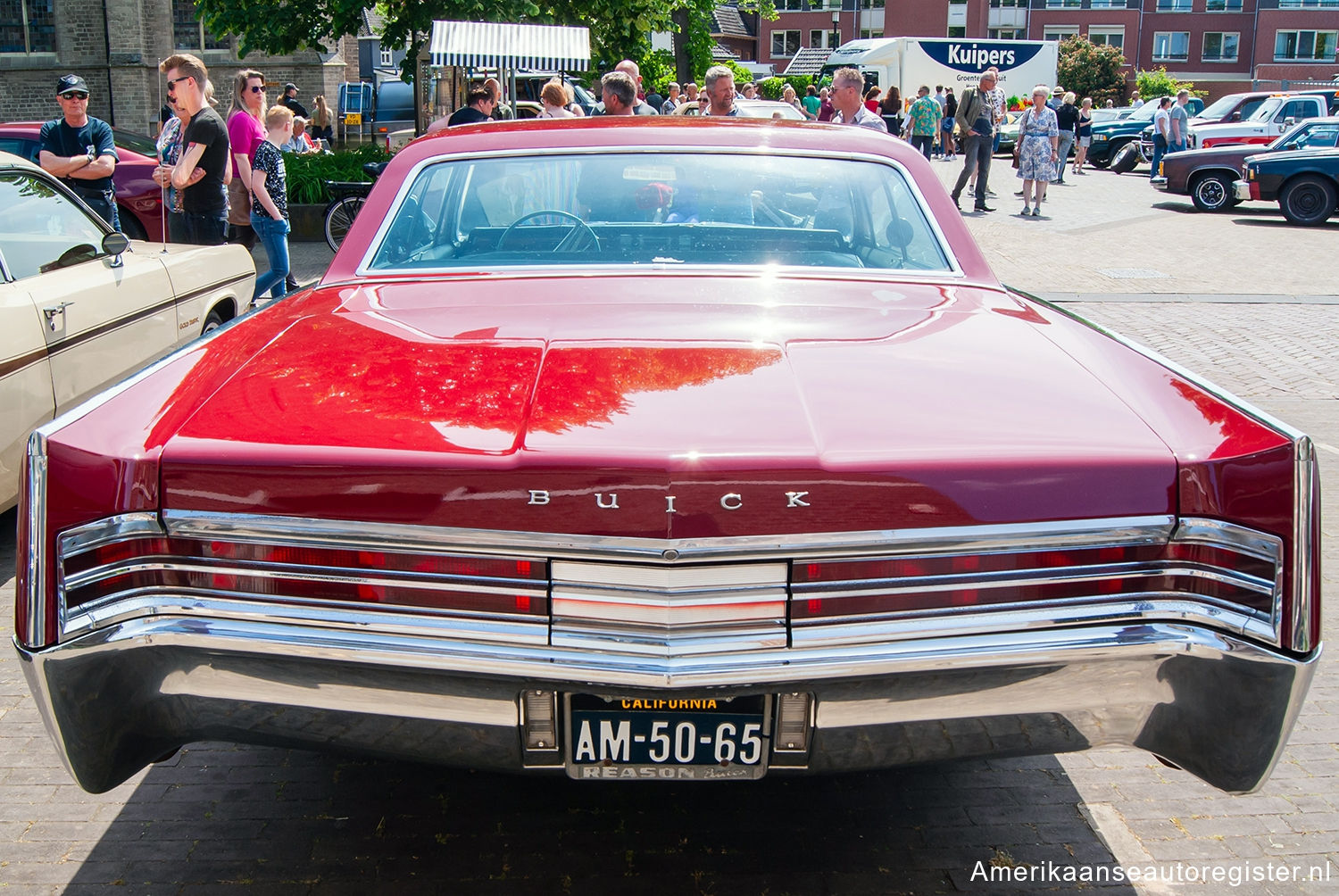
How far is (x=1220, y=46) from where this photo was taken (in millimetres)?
71438

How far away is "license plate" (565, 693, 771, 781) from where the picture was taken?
2209mm

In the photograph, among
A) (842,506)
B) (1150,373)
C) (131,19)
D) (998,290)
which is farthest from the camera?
(131,19)

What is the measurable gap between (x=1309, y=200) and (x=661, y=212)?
16684mm

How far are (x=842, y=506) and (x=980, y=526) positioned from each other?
25 centimetres

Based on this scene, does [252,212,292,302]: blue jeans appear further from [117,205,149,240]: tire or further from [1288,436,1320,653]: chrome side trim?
[1288,436,1320,653]: chrome side trim

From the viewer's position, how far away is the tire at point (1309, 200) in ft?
56.2

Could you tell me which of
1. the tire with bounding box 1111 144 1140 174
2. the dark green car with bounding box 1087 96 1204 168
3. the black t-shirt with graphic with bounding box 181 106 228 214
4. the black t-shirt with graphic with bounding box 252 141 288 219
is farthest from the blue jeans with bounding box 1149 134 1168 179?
the black t-shirt with graphic with bounding box 181 106 228 214

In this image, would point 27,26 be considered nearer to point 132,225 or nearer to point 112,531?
point 132,225

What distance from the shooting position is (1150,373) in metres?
2.65

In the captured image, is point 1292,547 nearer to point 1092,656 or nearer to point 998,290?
point 1092,656

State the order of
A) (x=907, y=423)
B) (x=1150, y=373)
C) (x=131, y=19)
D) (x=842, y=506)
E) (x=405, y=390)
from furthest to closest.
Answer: (x=131, y=19) → (x=1150, y=373) → (x=405, y=390) → (x=907, y=423) → (x=842, y=506)

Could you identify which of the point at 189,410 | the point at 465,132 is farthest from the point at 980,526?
the point at 465,132

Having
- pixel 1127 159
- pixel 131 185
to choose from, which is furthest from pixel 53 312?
pixel 1127 159

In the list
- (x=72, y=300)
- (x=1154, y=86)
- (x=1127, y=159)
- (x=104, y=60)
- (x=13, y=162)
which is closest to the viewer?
(x=72, y=300)
